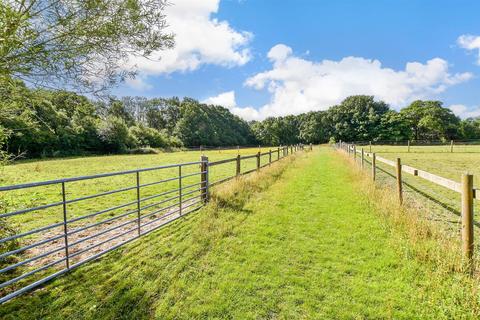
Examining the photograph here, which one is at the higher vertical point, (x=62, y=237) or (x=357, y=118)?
(x=357, y=118)

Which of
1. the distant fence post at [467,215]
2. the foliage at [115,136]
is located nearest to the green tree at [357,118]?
the foliage at [115,136]

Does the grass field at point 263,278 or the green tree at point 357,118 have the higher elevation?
the green tree at point 357,118

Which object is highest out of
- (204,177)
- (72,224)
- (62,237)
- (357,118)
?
(357,118)

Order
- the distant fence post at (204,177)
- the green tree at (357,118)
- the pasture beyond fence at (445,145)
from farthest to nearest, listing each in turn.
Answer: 1. the green tree at (357,118)
2. the pasture beyond fence at (445,145)
3. the distant fence post at (204,177)

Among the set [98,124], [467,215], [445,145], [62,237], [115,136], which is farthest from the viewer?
[445,145]

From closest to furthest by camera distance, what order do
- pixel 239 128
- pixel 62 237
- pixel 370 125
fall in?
pixel 62 237 < pixel 370 125 < pixel 239 128

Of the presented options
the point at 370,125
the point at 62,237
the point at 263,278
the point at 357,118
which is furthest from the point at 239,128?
the point at 263,278

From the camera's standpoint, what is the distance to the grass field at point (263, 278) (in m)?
2.85

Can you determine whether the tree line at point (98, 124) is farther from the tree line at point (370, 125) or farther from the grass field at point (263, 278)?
the tree line at point (370, 125)

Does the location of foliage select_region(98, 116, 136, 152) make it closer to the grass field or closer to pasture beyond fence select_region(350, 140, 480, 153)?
pasture beyond fence select_region(350, 140, 480, 153)

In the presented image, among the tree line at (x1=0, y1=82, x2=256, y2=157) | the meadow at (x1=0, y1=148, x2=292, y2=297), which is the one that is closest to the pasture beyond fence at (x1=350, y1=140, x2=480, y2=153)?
the meadow at (x1=0, y1=148, x2=292, y2=297)

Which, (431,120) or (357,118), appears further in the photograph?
(357,118)

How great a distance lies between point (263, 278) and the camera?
11.5ft

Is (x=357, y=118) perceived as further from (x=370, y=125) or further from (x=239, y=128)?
(x=239, y=128)
